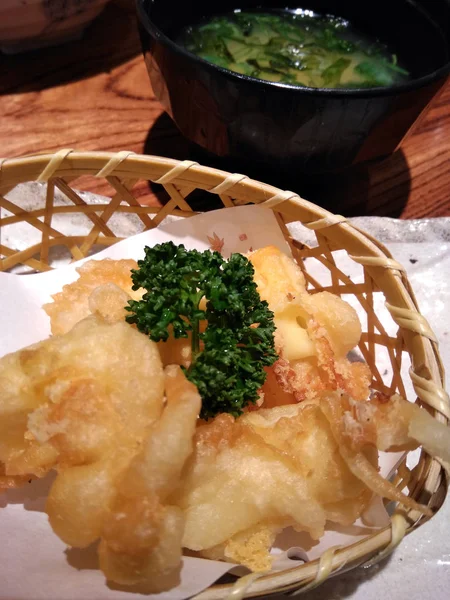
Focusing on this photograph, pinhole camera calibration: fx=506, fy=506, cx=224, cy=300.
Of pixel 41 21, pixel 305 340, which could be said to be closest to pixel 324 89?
pixel 305 340

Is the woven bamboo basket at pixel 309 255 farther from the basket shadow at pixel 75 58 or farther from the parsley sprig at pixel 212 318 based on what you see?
the basket shadow at pixel 75 58

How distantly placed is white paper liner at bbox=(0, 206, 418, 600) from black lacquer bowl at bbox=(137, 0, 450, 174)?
32 centimetres

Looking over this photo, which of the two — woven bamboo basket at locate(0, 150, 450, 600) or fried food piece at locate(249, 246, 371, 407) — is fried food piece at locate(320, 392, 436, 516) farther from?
fried food piece at locate(249, 246, 371, 407)

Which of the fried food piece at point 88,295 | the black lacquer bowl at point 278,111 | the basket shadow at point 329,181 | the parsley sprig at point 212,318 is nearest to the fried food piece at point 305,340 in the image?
the parsley sprig at point 212,318

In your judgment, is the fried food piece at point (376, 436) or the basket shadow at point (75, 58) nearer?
the fried food piece at point (376, 436)

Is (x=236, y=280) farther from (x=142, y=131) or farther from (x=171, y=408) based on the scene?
(x=142, y=131)

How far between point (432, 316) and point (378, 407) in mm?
701

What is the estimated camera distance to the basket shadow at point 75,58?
2109mm

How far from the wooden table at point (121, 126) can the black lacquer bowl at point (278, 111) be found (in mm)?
204

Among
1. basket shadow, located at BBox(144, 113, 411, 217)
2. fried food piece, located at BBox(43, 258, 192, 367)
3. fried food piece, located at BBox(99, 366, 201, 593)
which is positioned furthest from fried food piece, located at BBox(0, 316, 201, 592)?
basket shadow, located at BBox(144, 113, 411, 217)

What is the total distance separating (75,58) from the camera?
2.25 meters

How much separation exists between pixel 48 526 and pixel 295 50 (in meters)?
1.80

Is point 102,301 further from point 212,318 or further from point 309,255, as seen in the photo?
point 309,255

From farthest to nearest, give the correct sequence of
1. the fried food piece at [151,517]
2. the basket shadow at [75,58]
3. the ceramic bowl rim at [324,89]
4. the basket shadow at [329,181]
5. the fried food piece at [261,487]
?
the basket shadow at [75,58] → the basket shadow at [329,181] → the ceramic bowl rim at [324,89] → the fried food piece at [261,487] → the fried food piece at [151,517]
